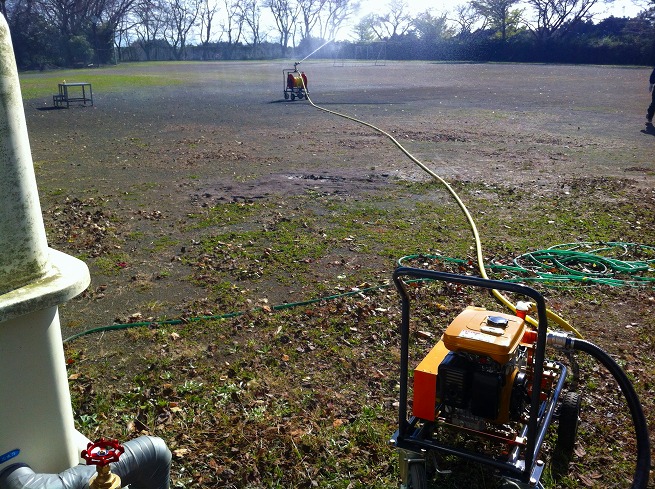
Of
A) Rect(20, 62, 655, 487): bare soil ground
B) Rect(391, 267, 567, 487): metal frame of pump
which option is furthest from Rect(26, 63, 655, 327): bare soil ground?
Rect(391, 267, 567, 487): metal frame of pump

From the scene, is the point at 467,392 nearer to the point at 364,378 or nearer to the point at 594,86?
the point at 364,378

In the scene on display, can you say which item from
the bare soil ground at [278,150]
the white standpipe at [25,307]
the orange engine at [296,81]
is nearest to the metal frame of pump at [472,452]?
the white standpipe at [25,307]

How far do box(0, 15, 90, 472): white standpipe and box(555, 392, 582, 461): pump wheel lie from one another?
2.67 metres

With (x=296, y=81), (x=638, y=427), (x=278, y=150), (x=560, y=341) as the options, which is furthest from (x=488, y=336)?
(x=296, y=81)

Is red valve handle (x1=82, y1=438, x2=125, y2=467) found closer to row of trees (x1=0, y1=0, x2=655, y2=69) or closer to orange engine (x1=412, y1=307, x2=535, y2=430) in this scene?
orange engine (x1=412, y1=307, x2=535, y2=430)

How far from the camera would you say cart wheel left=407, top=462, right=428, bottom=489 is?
2.98 meters

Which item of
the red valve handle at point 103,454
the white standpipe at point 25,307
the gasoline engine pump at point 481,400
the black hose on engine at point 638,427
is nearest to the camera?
the white standpipe at point 25,307

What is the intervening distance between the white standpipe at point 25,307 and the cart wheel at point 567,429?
8.75ft

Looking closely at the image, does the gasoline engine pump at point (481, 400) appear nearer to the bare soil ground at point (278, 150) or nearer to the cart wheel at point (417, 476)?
the cart wheel at point (417, 476)

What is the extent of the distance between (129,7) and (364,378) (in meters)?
74.3

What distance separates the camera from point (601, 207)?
28.8ft

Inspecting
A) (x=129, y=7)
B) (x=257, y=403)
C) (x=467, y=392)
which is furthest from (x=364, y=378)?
(x=129, y=7)

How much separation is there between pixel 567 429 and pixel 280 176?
8459 millimetres

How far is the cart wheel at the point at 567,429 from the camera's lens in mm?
3393
